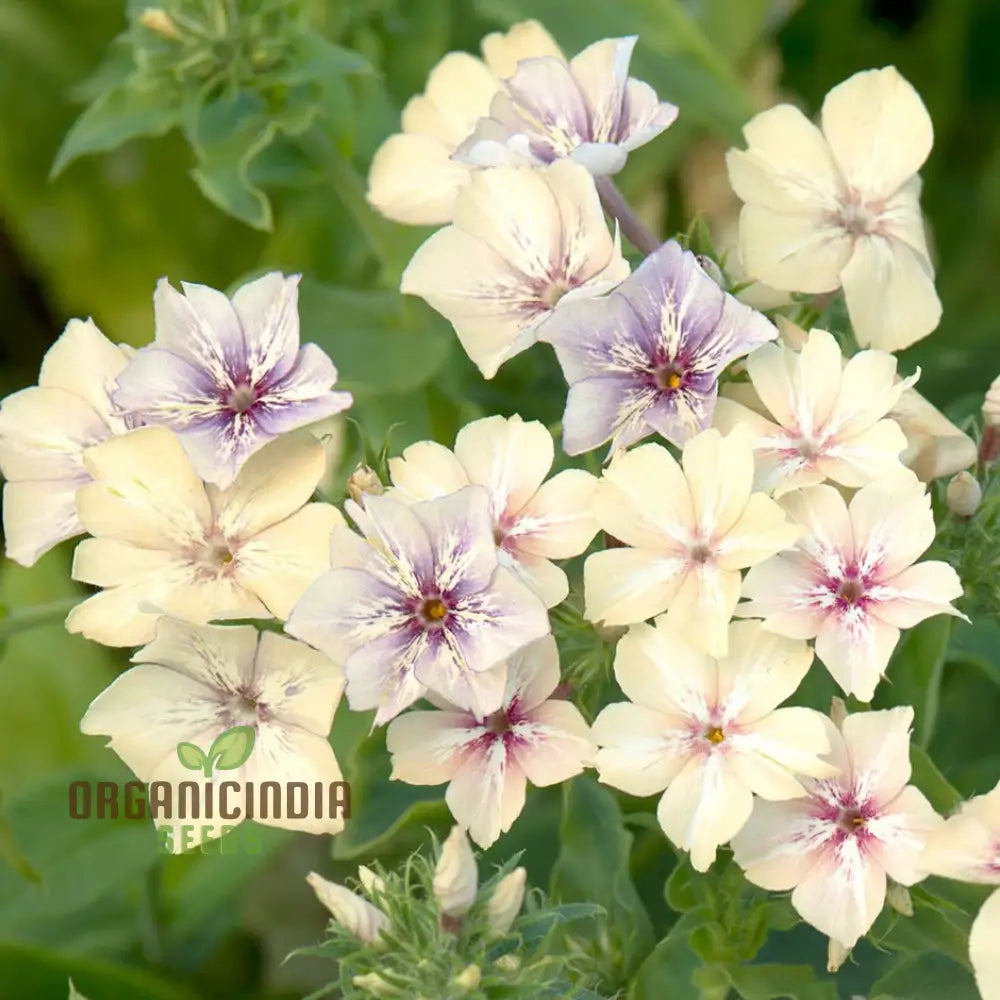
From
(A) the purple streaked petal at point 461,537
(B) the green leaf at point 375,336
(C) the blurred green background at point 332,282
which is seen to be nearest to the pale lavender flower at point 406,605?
(A) the purple streaked petal at point 461,537

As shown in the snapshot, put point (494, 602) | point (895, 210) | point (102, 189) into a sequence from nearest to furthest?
1. point (494, 602)
2. point (895, 210)
3. point (102, 189)

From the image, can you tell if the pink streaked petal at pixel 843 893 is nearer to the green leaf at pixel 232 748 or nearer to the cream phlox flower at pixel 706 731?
the cream phlox flower at pixel 706 731

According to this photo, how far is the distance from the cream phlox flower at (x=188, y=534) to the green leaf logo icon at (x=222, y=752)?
2.3 inches

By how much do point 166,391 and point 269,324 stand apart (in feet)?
0.20

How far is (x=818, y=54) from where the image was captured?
5.16 ft

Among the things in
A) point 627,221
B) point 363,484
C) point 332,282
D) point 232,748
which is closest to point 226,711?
point 232,748

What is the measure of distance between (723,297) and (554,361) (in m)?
0.53

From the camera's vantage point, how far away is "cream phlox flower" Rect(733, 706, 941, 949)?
63cm

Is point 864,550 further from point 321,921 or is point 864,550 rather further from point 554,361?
point 321,921

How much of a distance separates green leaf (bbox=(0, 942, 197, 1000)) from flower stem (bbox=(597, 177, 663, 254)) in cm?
58

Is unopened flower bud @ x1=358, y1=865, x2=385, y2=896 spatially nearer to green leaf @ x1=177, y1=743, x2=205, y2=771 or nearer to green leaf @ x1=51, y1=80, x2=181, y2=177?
green leaf @ x1=177, y1=743, x2=205, y2=771

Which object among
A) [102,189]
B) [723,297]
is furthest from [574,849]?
[102,189]

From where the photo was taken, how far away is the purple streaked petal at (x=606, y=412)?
2.17 ft

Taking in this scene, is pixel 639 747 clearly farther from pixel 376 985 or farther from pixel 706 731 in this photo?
pixel 376 985
